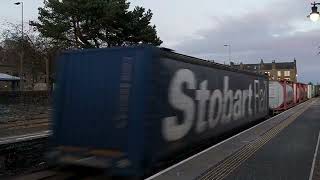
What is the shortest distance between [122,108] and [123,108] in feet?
0.09

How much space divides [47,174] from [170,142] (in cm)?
291

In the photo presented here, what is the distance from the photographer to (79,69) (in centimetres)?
1046

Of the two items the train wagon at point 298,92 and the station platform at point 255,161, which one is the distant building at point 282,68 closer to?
the train wagon at point 298,92

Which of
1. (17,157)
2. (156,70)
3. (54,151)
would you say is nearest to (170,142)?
(156,70)

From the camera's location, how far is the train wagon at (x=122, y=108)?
31.5ft

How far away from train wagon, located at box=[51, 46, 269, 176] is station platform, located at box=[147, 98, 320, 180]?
0.73 m

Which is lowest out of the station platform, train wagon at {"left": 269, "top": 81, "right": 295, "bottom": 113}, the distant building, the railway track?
the railway track

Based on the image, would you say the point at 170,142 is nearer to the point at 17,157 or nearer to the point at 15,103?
the point at 17,157

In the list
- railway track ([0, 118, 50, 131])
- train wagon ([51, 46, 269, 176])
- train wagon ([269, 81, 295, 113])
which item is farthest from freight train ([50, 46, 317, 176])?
train wagon ([269, 81, 295, 113])

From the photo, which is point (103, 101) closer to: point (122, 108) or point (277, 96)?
point (122, 108)

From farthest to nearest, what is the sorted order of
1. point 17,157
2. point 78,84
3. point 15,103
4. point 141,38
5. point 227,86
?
1. point 141,38
2. point 15,103
3. point 227,86
4. point 17,157
5. point 78,84

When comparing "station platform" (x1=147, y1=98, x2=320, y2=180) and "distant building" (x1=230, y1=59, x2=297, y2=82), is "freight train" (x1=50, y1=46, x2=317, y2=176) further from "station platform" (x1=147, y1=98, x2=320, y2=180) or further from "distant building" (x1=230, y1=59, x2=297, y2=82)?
"distant building" (x1=230, y1=59, x2=297, y2=82)

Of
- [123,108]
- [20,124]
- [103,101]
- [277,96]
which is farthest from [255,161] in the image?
[277,96]

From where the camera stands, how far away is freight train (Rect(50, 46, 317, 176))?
31.5 feet
